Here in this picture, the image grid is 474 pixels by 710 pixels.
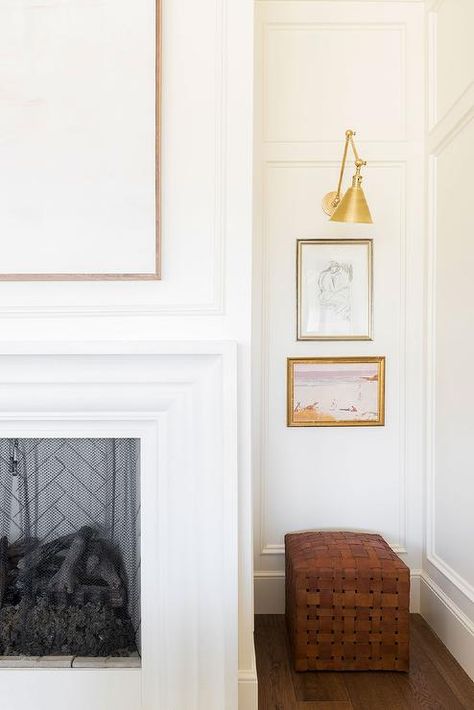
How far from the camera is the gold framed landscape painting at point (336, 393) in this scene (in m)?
2.47

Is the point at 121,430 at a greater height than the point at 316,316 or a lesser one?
lesser

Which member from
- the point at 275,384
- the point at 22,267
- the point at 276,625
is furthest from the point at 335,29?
the point at 276,625

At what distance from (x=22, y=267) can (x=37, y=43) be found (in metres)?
0.70

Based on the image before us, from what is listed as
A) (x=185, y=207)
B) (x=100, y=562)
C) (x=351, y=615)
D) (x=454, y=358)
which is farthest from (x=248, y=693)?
(x=185, y=207)

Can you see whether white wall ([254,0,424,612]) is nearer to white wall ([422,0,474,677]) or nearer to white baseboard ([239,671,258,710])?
white wall ([422,0,474,677])

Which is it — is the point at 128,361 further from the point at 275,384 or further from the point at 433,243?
Answer: the point at 433,243

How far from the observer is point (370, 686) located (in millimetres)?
1952

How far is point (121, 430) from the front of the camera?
1725 millimetres

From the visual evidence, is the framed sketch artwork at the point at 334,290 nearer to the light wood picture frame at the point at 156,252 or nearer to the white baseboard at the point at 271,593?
the light wood picture frame at the point at 156,252

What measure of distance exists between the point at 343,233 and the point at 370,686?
1803 millimetres

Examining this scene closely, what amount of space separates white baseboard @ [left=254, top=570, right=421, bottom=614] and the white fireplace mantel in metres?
0.82

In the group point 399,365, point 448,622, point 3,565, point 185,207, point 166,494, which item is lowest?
point 448,622

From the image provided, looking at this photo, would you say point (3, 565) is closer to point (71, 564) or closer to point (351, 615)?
point (71, 564)

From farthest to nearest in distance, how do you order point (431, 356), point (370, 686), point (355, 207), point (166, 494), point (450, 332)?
point (431, 356)
point (450, 332)
point (355, 207)
point (370, 686)
point (166, 494)
